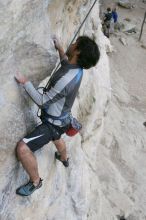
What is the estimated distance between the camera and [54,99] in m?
5.59

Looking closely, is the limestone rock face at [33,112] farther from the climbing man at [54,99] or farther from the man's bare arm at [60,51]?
the man's bare arm at [60,51]

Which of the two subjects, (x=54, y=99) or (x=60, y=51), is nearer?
(x=54, y=99)

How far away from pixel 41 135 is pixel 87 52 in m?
1.07

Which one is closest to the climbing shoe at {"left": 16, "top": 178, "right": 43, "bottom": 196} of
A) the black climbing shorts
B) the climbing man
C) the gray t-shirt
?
the climbing man

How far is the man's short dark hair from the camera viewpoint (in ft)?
18.1

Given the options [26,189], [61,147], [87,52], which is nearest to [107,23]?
[61,147]

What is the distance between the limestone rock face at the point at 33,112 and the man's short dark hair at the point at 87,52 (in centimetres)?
31

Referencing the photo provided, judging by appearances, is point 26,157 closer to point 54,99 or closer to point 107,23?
point 54,99

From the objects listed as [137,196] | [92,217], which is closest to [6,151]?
[92,217]

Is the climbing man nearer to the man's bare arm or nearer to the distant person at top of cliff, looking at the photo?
the man's bare arm

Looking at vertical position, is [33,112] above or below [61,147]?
above

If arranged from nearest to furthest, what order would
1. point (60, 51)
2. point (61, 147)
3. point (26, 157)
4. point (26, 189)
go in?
point (26, 157) < point (26, 189) < point (60, 51) < point (61, 147)

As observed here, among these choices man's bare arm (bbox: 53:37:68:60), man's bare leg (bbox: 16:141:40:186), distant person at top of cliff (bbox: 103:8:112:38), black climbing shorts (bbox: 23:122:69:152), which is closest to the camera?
man's bare leg (bbox: 16:141:40:186)

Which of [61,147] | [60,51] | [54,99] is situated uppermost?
[60,51]
